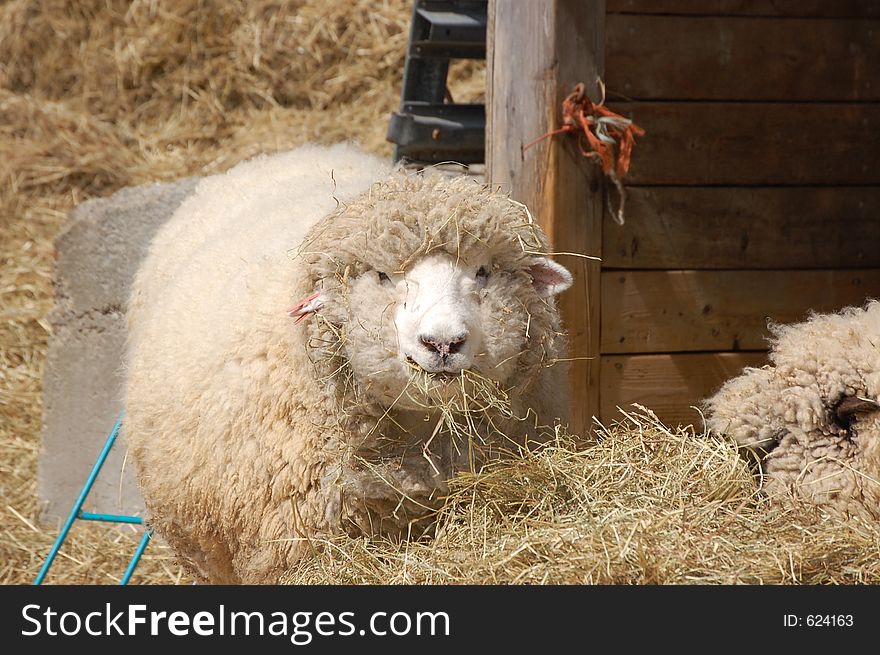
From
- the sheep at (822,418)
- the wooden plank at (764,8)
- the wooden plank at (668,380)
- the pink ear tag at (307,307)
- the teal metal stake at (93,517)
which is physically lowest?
the teal metal stake at (93,517)

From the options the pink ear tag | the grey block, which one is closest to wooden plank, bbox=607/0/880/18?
the pink ear tag

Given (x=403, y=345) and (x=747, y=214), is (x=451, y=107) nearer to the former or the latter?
(x=747, y=214)

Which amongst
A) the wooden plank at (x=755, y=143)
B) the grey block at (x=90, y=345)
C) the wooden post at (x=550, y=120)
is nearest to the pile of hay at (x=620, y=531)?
the wooden post at (x=550, y=120)

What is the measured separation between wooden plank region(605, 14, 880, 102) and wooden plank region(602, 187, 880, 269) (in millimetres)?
395

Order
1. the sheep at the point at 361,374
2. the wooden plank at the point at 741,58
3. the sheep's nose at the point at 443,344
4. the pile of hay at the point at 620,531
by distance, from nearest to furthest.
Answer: the pile of hay at the point at 620,531 < the sheep's nose at the point at 443,344 < the sheep at the point at 361,374 < the wooden plank at the point at 741,58

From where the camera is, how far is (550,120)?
3.93 metres

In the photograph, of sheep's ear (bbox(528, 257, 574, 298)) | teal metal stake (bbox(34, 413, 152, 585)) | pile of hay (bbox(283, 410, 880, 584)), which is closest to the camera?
pile of hay (bbox(283, 410, 880, 584))

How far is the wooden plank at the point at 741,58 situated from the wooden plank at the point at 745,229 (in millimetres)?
395

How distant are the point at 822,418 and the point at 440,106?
2.76 m

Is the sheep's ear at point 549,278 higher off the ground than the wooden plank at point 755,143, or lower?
lower

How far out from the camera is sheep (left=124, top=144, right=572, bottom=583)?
2.78m

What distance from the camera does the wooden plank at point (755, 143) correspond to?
4.23 metres

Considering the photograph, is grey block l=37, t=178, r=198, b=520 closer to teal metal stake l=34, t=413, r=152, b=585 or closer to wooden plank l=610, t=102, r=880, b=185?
teal metal stake l=34, t=413, r=152, b=585

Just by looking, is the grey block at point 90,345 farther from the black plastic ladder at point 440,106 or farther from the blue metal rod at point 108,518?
the black plastic ladder at point 440,106
